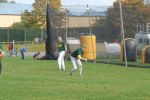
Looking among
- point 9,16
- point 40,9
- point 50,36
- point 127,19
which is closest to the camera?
point 50,36

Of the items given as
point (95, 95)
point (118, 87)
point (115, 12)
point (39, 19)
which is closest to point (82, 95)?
point (95, 95)

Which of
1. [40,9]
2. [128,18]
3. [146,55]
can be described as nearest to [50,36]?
[128,18]

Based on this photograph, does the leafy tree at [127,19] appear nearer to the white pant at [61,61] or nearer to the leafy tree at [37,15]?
the white pant at [61,61]

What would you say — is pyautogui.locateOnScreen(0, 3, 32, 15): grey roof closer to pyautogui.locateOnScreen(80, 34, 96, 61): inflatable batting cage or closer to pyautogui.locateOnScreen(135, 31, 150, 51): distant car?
pyautogui.locateOnScreen(135, 31, 150, 51): distant car

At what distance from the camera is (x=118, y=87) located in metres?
19.1

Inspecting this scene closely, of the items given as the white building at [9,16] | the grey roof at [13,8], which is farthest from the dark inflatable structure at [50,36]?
the grey roof at [13,8]

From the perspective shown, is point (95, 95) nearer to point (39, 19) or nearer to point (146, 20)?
point (146, 20)

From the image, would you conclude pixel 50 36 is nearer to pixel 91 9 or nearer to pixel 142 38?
pixel 91 9

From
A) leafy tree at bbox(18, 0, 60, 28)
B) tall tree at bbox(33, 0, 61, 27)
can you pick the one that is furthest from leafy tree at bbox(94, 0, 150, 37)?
leafy tree at bbox(18, 0, 60, 28)

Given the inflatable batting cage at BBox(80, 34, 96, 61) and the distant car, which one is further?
the distant car

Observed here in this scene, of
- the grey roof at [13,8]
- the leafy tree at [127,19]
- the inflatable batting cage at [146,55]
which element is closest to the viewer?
the inflatable batting cage at [146,55]

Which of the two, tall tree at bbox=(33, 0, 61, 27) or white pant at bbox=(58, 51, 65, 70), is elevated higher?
tall tree at bbox=(33, 0, 61, 27)

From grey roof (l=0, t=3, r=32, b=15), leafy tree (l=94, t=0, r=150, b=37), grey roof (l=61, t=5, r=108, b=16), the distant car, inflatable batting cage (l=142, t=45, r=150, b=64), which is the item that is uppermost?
grey roof (l=0, t=3, r=32, b=15)

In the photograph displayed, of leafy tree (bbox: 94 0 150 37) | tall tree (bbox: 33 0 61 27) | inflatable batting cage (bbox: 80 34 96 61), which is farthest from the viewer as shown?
tall tree (bbox: 33 0 61 27)
